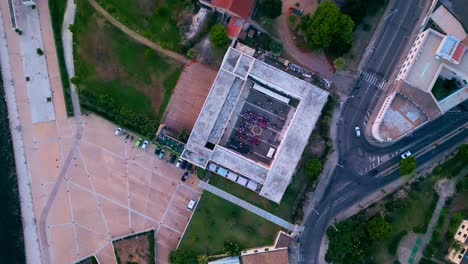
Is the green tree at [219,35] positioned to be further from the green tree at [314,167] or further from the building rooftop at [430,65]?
the building rooftop at [430,65]

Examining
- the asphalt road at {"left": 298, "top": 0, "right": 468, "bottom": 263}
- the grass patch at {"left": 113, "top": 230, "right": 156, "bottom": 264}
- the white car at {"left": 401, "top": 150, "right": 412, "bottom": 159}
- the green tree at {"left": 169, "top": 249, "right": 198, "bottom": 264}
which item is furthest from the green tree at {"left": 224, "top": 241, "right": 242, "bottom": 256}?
the white car at {"left": 401, "top": 150, "right": 412, "bottom": 159}

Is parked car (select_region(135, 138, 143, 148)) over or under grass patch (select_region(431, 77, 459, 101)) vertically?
under

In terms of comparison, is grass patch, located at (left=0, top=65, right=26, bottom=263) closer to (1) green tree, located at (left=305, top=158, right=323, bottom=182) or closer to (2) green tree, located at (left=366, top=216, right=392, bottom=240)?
(1) green tree, located at (left=305, top=158, right=323, bottom=182)

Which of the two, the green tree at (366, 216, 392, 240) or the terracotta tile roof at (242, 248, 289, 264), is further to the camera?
the terracotta tile roof at (242, 248, 289, 264)

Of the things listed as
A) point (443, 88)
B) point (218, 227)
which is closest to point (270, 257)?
point (218, 227)

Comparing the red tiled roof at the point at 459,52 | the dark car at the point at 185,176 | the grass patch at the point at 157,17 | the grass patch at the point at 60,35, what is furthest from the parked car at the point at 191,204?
the red tiled roof at the point at 459,52
